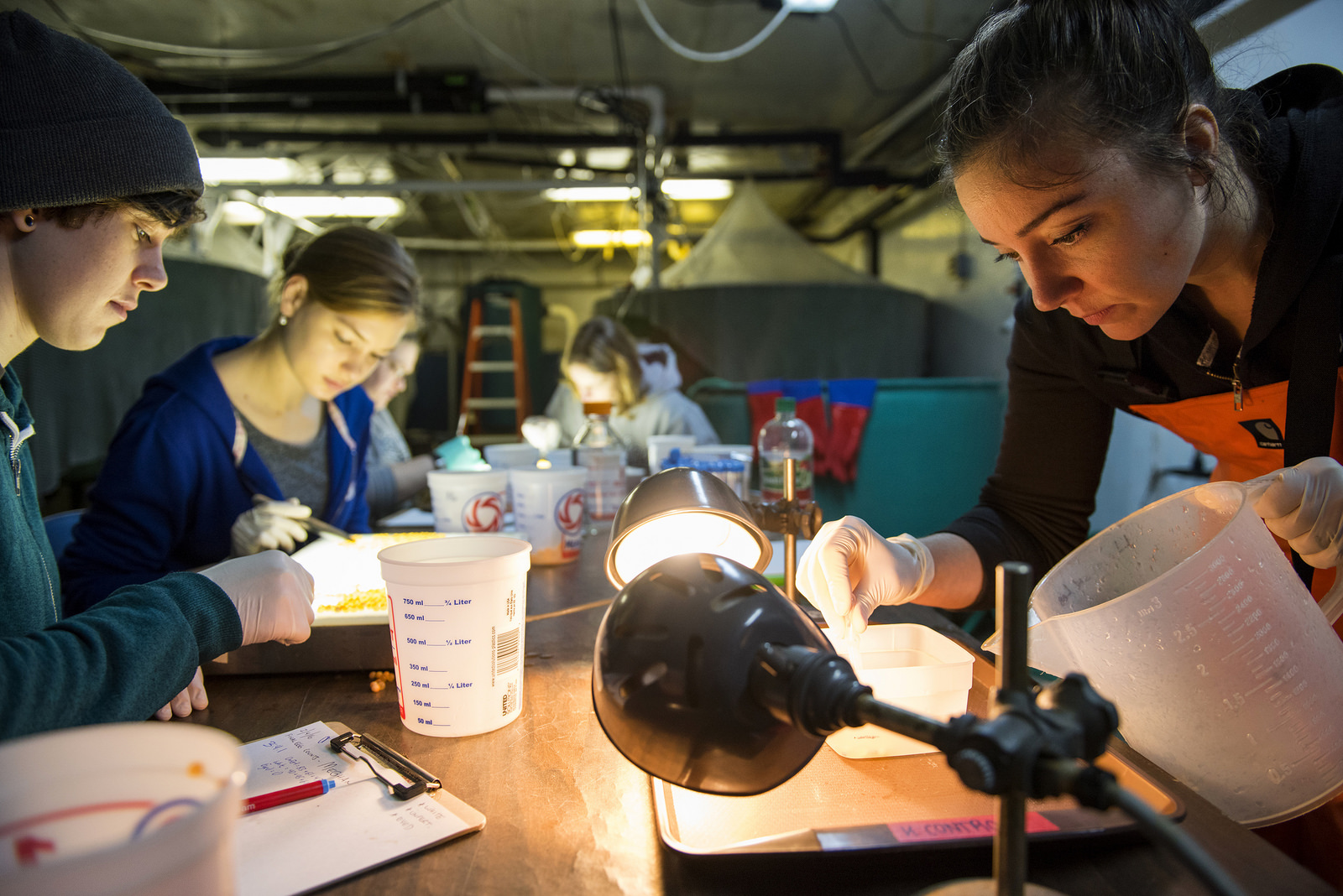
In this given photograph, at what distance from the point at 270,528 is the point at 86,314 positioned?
1.93 feet

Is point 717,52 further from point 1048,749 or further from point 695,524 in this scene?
point 1048,749

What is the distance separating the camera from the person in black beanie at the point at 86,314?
23.0 inches

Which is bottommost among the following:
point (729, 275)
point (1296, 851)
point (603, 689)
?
point (1296, 851)

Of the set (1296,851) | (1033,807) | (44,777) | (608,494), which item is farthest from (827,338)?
(44,777)

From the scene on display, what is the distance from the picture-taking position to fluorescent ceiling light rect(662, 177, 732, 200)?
5742 mm

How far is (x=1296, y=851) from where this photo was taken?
90 centimetres

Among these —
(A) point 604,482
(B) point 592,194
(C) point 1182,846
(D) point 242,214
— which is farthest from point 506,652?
(D) point 242,214

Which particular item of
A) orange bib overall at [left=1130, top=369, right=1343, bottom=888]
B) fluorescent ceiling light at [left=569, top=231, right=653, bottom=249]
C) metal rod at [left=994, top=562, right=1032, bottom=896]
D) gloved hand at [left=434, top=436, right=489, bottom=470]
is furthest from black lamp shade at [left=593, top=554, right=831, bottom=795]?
fluorescent ceiling light at [left=569, top=231, right=653, bottom=249]

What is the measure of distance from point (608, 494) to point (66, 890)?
1570mm

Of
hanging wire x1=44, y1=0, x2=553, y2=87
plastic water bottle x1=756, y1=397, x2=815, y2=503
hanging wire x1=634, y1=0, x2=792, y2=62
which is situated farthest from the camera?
hanging wire x1=44, y1=0, x2=553, y2=87

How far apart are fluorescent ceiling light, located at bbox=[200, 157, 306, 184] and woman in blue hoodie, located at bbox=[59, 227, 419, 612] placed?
3.91 m

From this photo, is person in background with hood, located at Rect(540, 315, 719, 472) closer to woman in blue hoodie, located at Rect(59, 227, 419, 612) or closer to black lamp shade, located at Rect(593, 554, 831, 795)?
woman in blue hoodie, located at Rect(59, 227, 419, 612)

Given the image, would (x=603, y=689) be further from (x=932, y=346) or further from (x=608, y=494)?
(x=932, y=346)

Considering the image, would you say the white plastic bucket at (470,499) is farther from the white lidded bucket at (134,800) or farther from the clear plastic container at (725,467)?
the white lidded bucket at (134,800)
